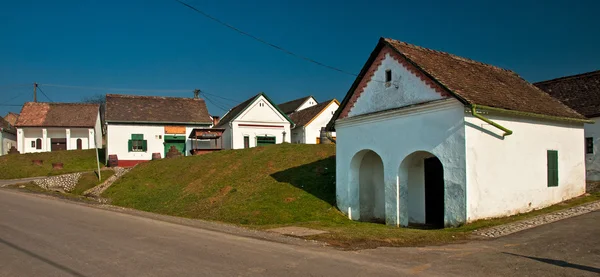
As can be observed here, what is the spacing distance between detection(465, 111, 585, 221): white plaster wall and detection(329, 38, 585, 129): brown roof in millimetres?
525

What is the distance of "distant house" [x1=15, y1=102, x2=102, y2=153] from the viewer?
4791cm

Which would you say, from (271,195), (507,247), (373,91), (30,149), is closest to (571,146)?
(373,91)

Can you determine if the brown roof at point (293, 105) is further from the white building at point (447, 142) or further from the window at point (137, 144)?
the white building at point (447, 142)

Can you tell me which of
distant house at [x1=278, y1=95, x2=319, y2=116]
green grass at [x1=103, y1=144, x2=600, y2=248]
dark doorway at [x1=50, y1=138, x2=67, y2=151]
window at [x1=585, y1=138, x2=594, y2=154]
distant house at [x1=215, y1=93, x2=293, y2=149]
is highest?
distant house at [x1=278, y1=95, x2=319, y2=116]

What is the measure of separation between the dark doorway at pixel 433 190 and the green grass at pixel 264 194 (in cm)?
259

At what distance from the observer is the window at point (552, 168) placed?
51.0ft

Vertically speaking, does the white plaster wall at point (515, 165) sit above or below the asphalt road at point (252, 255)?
above

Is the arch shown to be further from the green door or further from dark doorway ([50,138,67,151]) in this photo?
dark doorway ([50,138,67,151])

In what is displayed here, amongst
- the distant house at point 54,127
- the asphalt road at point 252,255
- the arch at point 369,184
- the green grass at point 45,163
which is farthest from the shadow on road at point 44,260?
the distant house at point 54,127

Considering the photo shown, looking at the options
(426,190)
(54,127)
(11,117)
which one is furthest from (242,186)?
(11,117)

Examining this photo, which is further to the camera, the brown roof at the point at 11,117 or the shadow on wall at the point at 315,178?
the brown roof at the point at 11,117

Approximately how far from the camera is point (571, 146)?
1684 centimetres

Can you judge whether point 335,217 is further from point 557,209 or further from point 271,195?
point 557,209

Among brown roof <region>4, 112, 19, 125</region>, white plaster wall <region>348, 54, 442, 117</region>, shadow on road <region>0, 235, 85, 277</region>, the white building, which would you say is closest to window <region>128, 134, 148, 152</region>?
the white building
